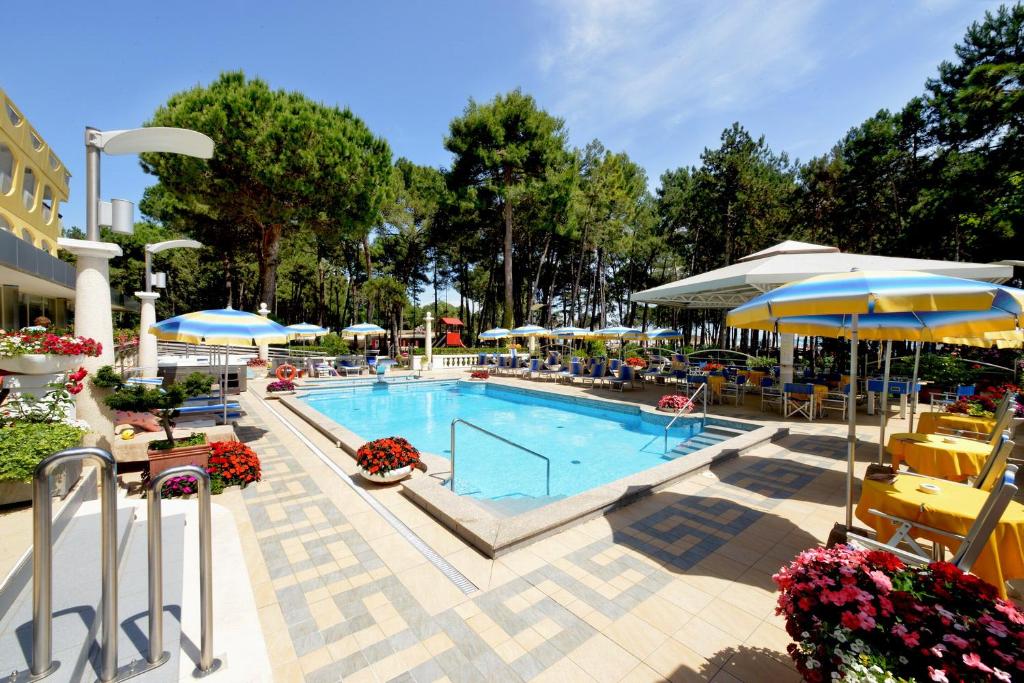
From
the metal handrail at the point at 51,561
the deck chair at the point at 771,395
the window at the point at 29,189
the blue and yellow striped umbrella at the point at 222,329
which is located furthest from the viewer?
the window at the point at 29,189

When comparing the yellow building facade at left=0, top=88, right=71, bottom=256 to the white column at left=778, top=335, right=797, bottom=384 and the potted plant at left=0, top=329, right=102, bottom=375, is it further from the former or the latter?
the white column at left=778, top=335, right=797, bottom=384

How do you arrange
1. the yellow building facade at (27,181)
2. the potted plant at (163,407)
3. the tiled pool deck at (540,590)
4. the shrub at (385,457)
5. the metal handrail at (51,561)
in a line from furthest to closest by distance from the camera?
the yellow building facade at (27,181) → the shrub at (385,457) → the potted plant at (163,407) → the tiled pool deck at (540,590) → the metal handrail at (51,561)

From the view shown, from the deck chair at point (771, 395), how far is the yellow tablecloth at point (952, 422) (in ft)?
13.0

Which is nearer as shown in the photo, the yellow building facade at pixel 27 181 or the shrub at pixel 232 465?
the shrub at pixel 232 465

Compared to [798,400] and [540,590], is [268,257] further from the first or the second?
[798,400]

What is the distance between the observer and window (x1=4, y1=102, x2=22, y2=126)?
47.8 feet

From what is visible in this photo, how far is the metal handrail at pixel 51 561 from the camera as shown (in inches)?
64.5

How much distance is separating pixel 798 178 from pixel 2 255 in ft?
126

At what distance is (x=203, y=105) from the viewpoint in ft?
56.9

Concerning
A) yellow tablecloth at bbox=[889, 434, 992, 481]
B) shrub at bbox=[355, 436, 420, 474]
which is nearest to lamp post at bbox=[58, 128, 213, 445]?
shrub at bbox=[355, 436, 420, 474]

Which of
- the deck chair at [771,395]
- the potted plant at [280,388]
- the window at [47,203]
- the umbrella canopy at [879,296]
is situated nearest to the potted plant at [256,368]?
the potted plant at [280,388]

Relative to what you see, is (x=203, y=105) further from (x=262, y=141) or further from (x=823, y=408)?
(x=823, y=408)

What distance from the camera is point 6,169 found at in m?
Result: 14.6

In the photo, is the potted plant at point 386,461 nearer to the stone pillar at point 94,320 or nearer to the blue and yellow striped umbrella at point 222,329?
the blue and yellow striped umbrella at point 222,329
